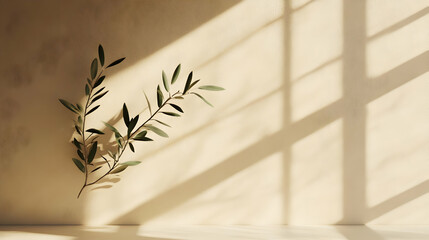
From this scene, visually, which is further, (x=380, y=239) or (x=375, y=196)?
(x=375, y=196)

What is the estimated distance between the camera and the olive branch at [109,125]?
3496mm

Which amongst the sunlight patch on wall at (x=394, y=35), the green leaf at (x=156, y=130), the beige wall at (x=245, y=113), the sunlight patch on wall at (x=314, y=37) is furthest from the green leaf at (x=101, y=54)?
the sunlight patch on wall at (x=394, y=35)

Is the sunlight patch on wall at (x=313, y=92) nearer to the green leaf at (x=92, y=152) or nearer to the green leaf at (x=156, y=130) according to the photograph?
the green leaf at (x=156, y=130)

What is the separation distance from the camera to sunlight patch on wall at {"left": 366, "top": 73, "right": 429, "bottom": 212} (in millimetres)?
3652

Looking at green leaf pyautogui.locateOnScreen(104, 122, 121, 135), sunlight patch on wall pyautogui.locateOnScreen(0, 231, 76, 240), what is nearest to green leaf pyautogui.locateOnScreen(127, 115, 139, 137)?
green leaf pyautogui.locateOnScreen(104, 122, 121, 135)

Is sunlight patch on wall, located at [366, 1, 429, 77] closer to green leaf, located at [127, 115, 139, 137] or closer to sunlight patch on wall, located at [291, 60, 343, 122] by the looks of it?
sunlight patch on wall, located at [291, 60, 343, 122]

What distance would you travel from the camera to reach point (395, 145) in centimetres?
366

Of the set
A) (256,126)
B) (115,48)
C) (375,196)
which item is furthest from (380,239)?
(115,48)

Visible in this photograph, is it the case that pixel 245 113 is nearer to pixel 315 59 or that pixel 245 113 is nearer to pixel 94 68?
pixel 315 59

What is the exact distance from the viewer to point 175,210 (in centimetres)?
366

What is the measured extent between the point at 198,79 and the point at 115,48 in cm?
74

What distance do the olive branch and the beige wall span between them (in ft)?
0.30

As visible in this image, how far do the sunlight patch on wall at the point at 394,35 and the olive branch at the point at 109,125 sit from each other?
4.37 ft

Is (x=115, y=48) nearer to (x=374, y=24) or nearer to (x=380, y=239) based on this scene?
(x=374, y=24)
